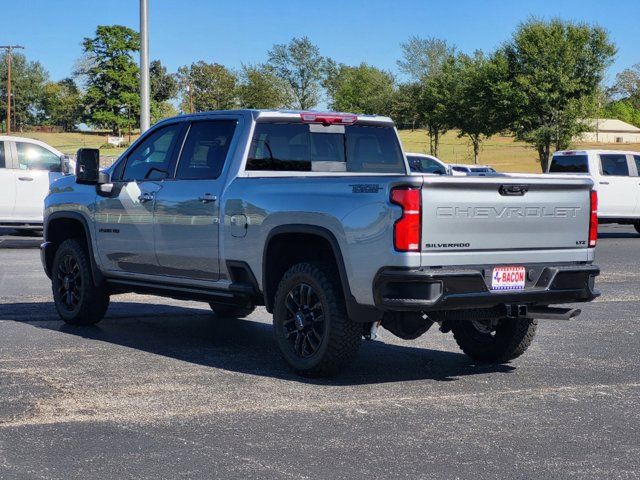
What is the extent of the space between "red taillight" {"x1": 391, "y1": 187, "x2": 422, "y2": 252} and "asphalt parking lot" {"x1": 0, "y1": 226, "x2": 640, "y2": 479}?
100 cm

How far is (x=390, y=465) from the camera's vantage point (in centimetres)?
527

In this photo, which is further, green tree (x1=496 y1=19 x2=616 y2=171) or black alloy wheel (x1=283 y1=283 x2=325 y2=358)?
green tree (x1=496 y1=19 x2=616 y2=171)

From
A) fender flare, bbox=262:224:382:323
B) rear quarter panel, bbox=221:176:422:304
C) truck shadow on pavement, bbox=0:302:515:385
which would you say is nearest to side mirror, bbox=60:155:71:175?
truck shadow on pavement, bbox=0:302:515:385

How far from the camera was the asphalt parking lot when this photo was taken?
530 centimetres

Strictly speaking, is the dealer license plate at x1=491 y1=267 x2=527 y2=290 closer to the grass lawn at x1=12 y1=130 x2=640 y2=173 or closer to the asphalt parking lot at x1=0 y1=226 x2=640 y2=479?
the asphalt parking lot at x1=0 y1=226 x2=640 y2=479

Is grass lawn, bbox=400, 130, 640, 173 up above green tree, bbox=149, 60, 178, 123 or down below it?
below

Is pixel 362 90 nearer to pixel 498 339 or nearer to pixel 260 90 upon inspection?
pixel 260 90

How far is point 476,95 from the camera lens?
64438 mm

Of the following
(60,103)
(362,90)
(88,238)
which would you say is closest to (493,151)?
(362,90)

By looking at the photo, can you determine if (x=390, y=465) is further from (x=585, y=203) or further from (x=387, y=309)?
(x=585, y=203)

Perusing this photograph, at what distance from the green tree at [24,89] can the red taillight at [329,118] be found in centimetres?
14332

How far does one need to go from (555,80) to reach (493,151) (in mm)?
50249

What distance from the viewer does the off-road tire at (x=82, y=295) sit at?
9.90 meters

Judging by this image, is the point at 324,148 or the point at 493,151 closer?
the point at 324,148
